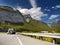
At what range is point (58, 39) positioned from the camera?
70.8 ft

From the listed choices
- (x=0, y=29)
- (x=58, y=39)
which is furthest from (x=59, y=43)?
(x=0, y=29)

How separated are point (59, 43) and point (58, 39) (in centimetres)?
50

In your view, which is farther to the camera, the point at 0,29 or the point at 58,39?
the point at 0,29

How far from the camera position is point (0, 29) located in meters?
169

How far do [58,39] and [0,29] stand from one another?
150 m

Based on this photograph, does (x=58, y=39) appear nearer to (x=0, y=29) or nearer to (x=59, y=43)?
(x=59, y=43)

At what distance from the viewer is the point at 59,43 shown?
21250mm

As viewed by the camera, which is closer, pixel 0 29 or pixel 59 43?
pixel 59 43

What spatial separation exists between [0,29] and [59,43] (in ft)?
492
